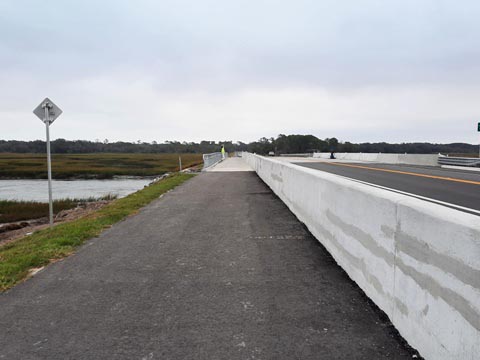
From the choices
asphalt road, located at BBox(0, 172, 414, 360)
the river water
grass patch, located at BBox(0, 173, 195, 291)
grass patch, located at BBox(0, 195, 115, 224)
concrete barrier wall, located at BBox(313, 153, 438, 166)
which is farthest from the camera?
the river water

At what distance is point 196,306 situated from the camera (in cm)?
388

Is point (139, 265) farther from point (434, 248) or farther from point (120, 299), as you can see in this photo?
point (434, 248)

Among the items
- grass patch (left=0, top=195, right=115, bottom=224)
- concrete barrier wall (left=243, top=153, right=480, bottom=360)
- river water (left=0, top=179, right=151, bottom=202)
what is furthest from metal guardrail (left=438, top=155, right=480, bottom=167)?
grass patch (left=0, top=195, right=115, bottom=224)

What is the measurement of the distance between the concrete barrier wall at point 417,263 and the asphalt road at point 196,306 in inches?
8.5

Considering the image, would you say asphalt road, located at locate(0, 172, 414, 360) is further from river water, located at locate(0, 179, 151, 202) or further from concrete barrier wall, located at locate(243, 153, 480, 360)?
river water, located at locate(0, 179, 151, 202)

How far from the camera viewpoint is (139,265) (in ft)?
17.4

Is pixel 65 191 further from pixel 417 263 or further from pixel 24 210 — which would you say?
pixel 417 263

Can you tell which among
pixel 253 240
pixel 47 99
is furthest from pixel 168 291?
pixel 47 99

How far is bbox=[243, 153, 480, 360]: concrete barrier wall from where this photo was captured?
7.64 feet

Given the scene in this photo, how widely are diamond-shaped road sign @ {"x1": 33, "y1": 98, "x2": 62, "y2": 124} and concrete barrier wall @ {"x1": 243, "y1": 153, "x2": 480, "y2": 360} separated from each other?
23.8 ft

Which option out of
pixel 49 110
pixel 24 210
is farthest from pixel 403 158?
pixel 49 110

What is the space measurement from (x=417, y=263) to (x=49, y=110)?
29.1ft

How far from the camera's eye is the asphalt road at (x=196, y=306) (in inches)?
121

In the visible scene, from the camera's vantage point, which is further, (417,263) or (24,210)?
(24,210)
